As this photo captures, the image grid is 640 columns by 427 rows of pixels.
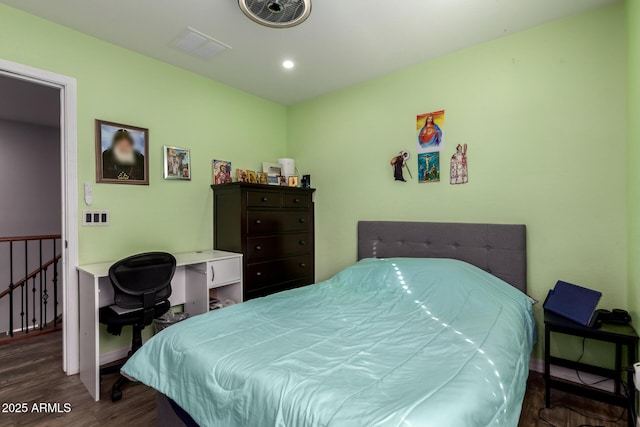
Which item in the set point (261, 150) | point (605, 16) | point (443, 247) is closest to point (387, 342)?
point (443, 247)

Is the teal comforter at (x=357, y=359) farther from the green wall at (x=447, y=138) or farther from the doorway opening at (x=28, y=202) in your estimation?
the doorway opening at (x=28, y=202)

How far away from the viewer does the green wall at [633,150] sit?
1.77 metres

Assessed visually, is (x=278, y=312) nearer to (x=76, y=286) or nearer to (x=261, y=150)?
(x=76, y=286)

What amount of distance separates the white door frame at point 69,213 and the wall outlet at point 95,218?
0.19ft

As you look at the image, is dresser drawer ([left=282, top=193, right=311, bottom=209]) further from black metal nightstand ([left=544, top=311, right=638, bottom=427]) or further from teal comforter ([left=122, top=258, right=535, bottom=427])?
black metal nightstand ([left=544, top=311, right=638, bottom=427])

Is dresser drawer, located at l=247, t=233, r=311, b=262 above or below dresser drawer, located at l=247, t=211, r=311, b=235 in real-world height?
below

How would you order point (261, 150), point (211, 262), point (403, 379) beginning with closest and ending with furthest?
point (403, 379)
point (211, 262)
point (261, 150)

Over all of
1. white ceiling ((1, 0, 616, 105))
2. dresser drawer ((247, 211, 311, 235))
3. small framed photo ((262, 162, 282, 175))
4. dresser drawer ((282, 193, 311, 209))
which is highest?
white ceiling ((1, 0, 616, 105))

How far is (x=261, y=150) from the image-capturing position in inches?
151

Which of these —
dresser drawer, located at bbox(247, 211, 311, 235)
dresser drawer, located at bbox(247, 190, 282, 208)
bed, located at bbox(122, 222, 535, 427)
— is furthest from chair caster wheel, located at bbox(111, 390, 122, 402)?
dresser drawer, located at bbox(247, 190, 282, 208)

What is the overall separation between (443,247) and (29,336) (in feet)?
13.6

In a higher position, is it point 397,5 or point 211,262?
point 397,5

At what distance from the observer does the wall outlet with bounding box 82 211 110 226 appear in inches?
99.0

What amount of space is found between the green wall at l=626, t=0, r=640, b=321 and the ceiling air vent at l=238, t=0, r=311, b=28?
74.6 inches
